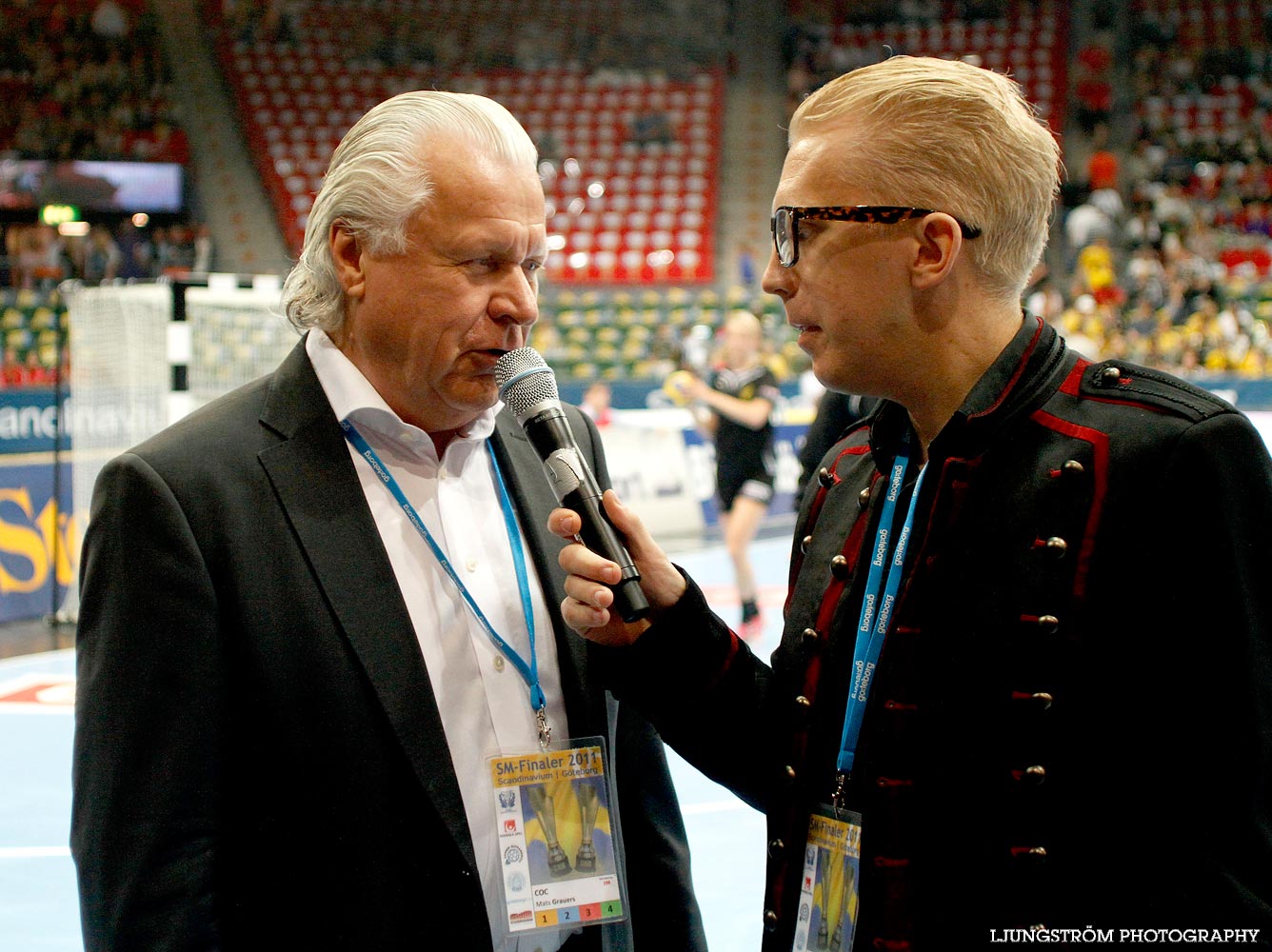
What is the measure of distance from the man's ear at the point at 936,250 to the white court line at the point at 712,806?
387cm

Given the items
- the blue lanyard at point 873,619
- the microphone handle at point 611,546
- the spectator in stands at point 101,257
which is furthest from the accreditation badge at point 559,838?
the spectator in stands at point 101,257

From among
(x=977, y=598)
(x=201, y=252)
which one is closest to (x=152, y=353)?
(x=977, y=598)

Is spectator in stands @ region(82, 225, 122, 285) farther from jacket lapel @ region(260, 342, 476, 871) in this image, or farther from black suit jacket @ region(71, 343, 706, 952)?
black suit jacket @ region(71, 343, 706, 952)

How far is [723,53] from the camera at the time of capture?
2216 centimetres

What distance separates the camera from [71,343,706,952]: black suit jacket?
1.61 metres

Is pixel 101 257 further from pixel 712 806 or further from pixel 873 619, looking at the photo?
pixel 873 619

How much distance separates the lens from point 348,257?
1919 millimetres

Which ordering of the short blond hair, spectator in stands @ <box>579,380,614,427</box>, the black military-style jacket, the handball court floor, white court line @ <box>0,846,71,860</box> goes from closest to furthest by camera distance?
1. the black military-style jacket
2. the short blond hair
3. the handball court floor
4. white court line @ <box>0,846,71,860</box>
5. spectator in stands @ <box>579,380,614,427</box>

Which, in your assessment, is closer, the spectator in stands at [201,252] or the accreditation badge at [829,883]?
the accreditation badge at [829,883]

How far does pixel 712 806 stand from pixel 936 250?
4.03 m

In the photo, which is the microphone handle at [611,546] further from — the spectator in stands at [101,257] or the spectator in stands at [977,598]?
the spectator in stands at [101,257]

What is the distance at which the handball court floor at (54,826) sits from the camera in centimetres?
409

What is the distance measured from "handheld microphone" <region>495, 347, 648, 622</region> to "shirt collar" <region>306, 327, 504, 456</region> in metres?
0.16

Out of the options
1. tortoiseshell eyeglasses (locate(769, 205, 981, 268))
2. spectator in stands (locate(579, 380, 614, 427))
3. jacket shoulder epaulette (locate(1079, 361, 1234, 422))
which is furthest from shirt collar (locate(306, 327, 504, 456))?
spectator in stands (locate(579, 380, 614, 427))
